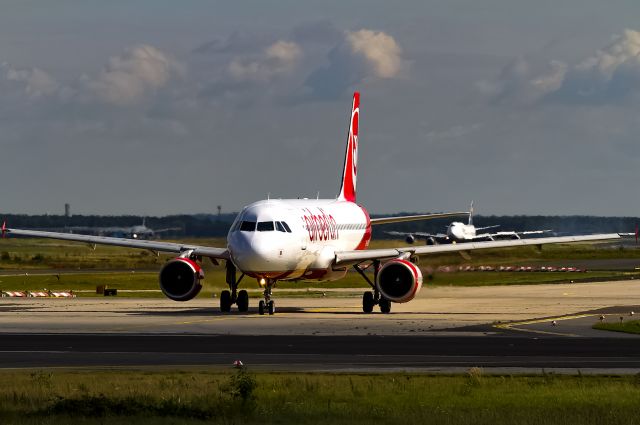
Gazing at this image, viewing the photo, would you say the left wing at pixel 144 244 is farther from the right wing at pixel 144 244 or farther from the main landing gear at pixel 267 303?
the main landing gear at pixel 267 303

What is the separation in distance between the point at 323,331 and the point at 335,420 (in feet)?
80.0

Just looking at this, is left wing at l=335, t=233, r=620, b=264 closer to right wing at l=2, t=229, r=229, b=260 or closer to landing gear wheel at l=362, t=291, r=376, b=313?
landing gear wheel at l=362, t=291, r=376, b=313

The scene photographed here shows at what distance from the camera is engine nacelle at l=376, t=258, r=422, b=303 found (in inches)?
2391

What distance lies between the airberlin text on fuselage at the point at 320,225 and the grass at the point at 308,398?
2819 centimetres

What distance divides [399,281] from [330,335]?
1349cm

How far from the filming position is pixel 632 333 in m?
48.6

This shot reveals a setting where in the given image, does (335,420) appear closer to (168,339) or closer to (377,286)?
(168,339)

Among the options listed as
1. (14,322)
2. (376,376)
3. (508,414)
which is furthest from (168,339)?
(508,414)

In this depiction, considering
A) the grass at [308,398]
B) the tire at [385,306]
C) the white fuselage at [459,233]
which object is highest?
the white fuselage at [459,233]

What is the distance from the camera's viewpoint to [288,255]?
59750 mm

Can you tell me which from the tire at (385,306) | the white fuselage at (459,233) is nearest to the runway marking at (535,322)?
the tire at (385,306)

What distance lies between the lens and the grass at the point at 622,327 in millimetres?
49344

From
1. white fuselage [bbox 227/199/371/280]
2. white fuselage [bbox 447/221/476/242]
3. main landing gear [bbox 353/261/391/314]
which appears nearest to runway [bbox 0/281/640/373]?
main landing gear [bbox 353/261/391/314]

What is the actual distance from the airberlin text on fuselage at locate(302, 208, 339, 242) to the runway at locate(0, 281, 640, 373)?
3.43m
